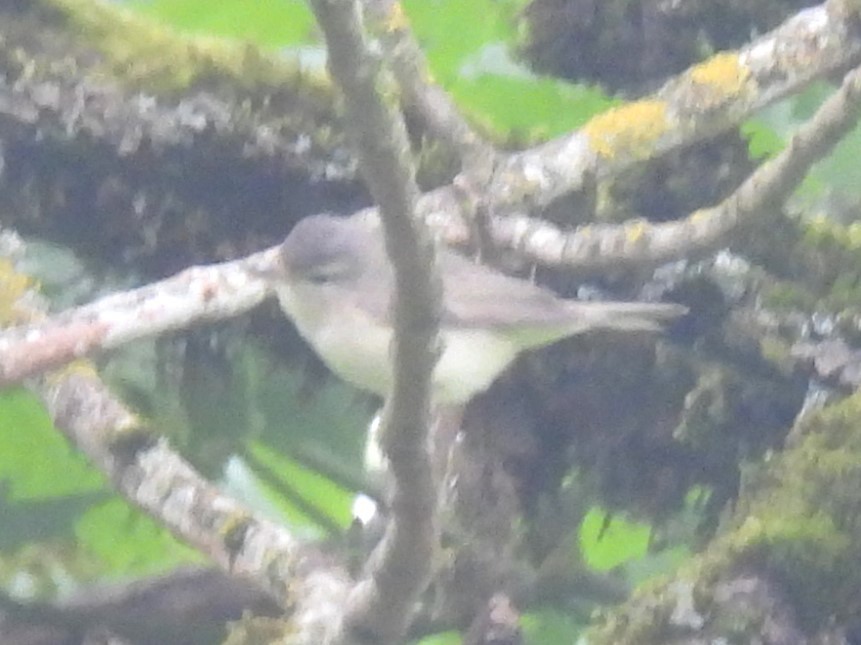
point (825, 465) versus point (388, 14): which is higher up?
point (388, 14)

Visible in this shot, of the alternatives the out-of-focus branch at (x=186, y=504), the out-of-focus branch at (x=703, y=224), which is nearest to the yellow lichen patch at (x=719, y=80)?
the out-of-focus branch at (x=703, y=224)

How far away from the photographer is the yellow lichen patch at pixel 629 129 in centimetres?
191

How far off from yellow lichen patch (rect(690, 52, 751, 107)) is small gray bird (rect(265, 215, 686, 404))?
30 cm

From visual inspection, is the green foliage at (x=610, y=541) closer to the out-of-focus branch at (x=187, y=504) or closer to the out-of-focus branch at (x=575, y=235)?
the out-of-focus branch at (x=575, y=235)

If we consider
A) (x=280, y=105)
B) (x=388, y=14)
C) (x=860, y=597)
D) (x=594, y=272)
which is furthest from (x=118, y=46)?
(x=860, y=597)

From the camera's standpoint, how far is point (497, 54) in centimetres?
217

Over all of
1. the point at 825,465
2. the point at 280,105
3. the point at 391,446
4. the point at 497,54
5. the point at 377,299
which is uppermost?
the point at 497,54

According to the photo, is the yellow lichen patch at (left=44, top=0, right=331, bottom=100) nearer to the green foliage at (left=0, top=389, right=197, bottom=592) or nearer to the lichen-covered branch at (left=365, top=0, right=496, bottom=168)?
the lichen-covered branch at (left=365, top=0, right=496, bottom=168)

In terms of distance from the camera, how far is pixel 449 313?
1838mm

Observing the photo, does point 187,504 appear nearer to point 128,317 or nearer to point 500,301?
point 128,317

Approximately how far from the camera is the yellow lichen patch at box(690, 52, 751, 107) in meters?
1.90

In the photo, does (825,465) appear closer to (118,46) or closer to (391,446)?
(391,446)

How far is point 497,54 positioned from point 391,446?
1.19 m

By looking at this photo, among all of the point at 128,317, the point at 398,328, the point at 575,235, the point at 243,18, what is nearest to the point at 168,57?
the point at 243,18
